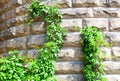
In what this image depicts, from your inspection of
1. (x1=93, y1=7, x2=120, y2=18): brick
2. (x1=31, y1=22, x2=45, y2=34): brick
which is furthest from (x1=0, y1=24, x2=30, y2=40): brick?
(x1=93, y1=7, x2=120, y2=18): brick

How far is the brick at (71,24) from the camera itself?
16.2 ft

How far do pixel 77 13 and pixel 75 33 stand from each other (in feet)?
1.08

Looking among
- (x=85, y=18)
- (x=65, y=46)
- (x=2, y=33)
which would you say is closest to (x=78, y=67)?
(x=65, y=46)

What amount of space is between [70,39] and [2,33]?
1.54m

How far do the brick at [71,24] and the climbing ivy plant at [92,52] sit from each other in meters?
0.13

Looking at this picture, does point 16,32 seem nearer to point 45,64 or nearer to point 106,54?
point 45,64

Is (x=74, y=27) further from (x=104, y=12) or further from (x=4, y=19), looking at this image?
(x=4, y=19)

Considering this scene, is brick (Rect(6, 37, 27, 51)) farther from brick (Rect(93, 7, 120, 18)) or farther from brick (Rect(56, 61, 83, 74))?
brick (Rect(93, 7, 120, 18))

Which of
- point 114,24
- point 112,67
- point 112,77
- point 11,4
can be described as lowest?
point 112,77

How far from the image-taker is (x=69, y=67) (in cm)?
480

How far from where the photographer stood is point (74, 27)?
4945mm

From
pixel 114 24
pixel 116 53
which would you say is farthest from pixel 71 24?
pixel 116 53

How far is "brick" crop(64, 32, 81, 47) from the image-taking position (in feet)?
16.0

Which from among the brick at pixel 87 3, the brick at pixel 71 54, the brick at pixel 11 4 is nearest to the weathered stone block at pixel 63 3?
the brick at pixel 87 3
